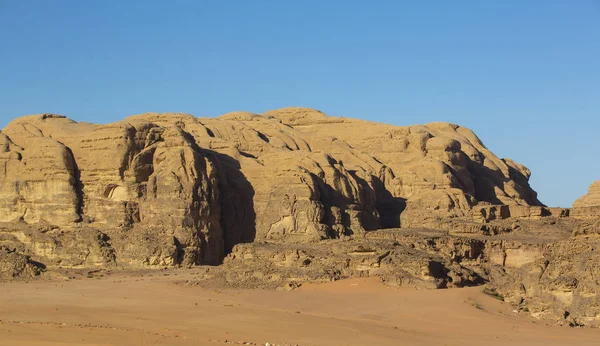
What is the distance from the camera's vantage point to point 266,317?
41.6 meters

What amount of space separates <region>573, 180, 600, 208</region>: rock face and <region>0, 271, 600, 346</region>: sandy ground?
1276 inches

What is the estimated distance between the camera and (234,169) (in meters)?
68.4

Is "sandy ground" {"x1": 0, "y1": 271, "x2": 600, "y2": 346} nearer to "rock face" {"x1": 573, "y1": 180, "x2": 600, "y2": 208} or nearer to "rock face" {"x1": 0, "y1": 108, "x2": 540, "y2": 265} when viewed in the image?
"rock face" {"x1": 0, "y1": 108, "x2": 540, "y2": 265}

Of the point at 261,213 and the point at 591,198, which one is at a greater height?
the point at 591,198

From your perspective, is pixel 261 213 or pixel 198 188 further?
pixel 261 213

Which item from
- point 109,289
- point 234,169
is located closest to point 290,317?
point 109,289

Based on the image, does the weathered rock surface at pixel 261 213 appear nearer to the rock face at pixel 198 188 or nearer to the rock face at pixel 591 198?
the rock face at pixel 198 188

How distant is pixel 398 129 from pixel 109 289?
33267 mm

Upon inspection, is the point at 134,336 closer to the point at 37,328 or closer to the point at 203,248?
the point at 37,328

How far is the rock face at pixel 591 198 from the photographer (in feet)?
249

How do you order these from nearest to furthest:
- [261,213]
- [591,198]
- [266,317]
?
[266,317] < [261,213] < [591,198]

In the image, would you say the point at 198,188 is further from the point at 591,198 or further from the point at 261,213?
the point at 591,198

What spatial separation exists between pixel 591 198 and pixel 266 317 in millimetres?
40002

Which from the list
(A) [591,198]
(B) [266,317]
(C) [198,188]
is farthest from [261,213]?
(B) [266,317]
